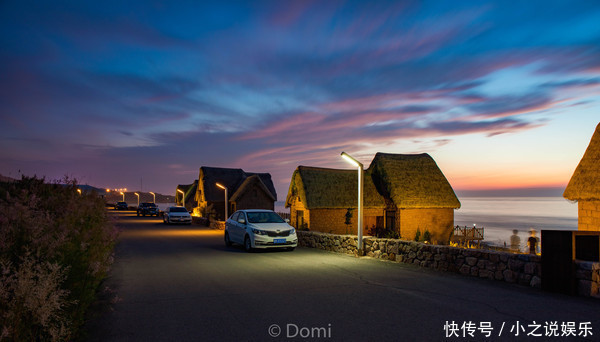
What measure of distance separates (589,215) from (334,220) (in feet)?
55.3

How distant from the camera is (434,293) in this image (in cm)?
845

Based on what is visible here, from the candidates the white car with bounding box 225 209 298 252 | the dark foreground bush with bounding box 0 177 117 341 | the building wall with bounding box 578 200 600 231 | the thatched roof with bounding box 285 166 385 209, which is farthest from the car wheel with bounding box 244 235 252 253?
the building wall with bounding box 578 200 600 231

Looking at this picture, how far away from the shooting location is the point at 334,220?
29688 millimetres

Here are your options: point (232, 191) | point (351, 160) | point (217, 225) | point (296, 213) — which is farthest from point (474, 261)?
point (232, 191)

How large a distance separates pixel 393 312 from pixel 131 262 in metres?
9.92

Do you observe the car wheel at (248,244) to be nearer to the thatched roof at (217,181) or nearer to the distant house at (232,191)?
the distant house at (232,191)

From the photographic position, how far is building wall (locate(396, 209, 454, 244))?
29.2 m

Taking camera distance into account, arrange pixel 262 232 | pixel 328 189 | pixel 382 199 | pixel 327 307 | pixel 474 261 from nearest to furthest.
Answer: pixel 327 307, pixel 474 261, pixel 262 232, pixel 328 189, pixel 382 199

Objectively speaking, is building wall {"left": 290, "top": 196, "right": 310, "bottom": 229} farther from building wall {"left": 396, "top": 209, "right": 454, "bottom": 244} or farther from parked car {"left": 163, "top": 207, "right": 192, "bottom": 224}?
parked car {"left": 163, "top": 207, "right": 192, "bottom": 224}

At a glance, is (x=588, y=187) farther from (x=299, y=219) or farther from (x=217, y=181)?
(x=217, y=181)

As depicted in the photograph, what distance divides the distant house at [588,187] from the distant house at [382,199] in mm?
13583

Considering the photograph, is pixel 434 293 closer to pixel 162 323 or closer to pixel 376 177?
pixel 162 323

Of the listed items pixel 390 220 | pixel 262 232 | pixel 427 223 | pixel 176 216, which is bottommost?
pixel 176 216

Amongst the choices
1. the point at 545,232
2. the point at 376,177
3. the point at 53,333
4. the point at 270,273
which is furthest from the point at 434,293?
the point at 376,177
